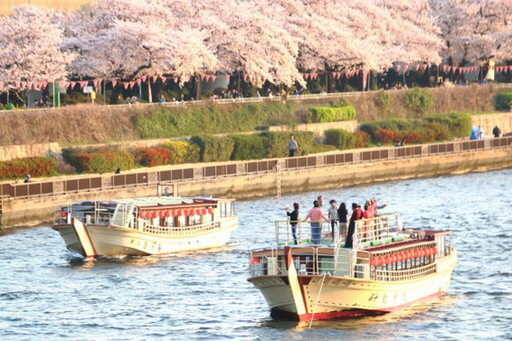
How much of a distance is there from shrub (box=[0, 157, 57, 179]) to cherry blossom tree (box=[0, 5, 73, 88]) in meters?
18.0

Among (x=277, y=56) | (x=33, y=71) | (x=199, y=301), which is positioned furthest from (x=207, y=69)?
(x=199, y=301)

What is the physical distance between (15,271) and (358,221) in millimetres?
18023

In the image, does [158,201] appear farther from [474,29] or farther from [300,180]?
[474,29]

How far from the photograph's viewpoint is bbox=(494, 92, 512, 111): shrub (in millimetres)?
134000

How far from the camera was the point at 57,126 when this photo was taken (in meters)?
95.4

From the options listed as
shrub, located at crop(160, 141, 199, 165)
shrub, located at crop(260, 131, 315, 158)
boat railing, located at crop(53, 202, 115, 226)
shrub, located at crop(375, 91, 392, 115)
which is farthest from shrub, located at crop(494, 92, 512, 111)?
boat railing, located at crop(53, 202, 115, 226)

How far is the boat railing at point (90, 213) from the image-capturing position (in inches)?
2598

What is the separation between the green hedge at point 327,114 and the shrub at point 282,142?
23.7 feet

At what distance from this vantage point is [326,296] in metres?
49.9

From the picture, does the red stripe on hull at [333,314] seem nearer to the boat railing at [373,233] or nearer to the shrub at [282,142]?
the boat railing at [373,233]

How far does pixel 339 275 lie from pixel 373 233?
2.87 metres

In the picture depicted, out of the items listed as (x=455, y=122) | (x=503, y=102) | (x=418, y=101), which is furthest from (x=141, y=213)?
(x=503, y=102)

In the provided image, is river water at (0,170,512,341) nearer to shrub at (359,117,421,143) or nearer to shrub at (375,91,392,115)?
shrub at (359,117,421,143)

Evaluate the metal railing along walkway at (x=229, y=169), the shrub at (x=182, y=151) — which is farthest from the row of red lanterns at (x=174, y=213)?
the shrub at (x=182, y=151)
